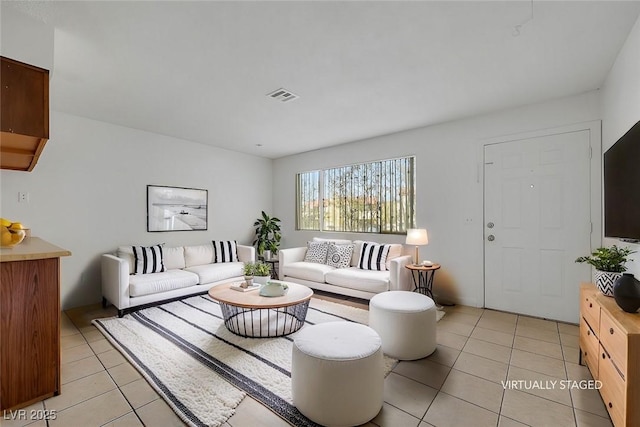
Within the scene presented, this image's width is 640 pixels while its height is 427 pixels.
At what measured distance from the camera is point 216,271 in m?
4.18

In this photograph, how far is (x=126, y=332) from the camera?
2799mm

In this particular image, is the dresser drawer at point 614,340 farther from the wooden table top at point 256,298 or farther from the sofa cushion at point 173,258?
the sofa cushion at point 173,258

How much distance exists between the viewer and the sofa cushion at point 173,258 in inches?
161

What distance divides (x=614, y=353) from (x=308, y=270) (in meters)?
3.30

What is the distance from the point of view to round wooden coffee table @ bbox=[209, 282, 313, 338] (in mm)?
2662

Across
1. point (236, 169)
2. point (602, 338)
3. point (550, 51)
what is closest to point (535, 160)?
point (550, 51)

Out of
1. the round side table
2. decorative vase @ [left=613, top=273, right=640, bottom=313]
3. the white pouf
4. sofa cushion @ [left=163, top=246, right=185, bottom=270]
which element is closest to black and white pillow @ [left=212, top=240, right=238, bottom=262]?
sofa cushion @ [left=163, top=246, right=185, bottom=270]

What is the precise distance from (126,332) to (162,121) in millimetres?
2654

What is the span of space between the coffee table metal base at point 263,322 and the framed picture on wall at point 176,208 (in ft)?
7.13

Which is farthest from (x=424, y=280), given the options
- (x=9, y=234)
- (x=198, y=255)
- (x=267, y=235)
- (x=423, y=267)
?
(x=9, y=234)

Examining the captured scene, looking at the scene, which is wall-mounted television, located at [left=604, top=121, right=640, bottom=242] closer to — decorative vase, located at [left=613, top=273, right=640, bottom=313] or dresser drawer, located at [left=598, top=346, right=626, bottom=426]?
decorative vase, located at [left=613, top=273, right=640, bottom=313]

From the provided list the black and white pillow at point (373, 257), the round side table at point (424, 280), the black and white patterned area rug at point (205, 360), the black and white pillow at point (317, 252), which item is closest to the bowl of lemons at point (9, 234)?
the black and white patterned area rug at point (205, 360)

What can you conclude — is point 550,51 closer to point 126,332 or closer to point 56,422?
point 56,422

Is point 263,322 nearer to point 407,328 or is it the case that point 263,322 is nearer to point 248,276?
point 248,276
